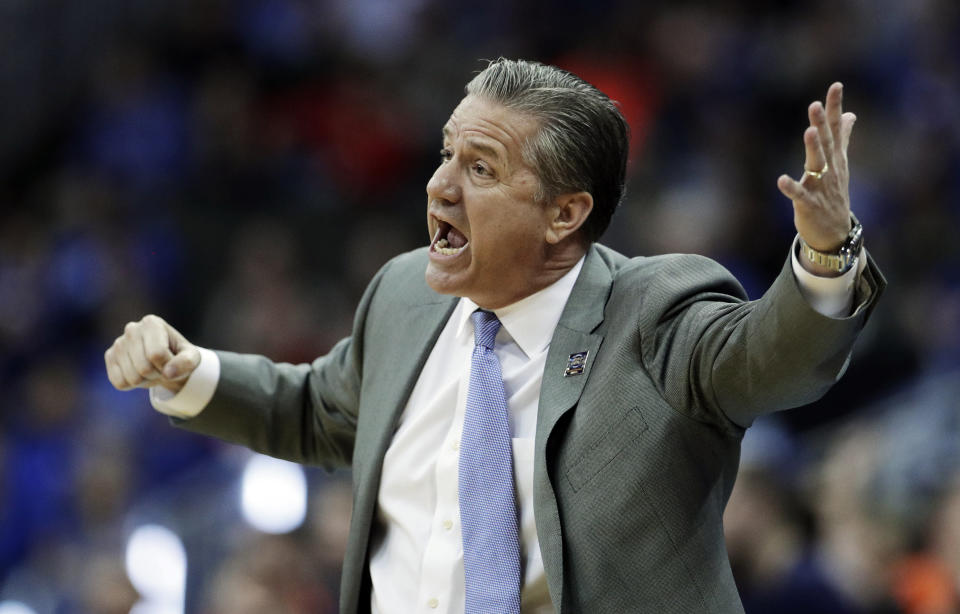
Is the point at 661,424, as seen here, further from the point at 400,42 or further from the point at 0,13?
the point at 0,13

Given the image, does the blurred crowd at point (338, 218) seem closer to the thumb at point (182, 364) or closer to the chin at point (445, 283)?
the thumb at point (182, 364)

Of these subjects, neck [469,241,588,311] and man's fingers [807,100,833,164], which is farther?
neck [469,241,588,311]

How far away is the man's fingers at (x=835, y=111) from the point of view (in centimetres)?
216

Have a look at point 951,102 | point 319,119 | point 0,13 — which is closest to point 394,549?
point 951,102

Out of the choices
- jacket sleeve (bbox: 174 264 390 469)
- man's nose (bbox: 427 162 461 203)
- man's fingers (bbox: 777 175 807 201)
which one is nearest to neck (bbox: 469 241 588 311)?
man's nose (bbox: 427 162 461 203)

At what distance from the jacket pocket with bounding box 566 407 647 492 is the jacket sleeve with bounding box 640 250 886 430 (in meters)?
0.08

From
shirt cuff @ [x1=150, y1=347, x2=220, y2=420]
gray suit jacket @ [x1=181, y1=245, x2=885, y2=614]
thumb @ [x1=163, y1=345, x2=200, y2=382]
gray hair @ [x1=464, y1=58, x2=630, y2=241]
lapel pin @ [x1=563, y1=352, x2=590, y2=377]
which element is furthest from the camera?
shirt cuff @ [x1=150, y1=347, x2=220, y2=420]

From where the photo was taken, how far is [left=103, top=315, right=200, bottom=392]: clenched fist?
2.85 m

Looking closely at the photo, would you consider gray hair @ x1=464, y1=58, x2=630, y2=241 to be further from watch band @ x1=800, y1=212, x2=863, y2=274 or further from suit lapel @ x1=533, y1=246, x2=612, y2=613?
watch band @ x1=800, y1=212, x2=863, y2=274

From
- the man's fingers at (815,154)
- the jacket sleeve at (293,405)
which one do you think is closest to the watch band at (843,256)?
the man's fingers at (815,154)

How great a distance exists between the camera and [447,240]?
112 inches

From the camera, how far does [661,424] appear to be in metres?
2.48

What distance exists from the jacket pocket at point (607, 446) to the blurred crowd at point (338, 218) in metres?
2.03

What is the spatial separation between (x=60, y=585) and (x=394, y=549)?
359 centimetres
